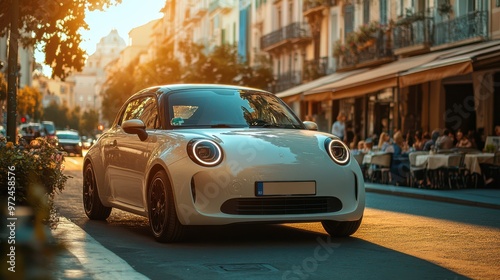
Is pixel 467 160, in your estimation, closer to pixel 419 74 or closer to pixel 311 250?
pixel 419 74

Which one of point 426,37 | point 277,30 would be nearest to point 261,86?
point 277,30

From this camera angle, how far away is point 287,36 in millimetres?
56000

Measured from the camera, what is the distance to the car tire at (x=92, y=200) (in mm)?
11320

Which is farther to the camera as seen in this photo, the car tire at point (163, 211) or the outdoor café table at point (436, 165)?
the outdoor café table at point (436, 165)

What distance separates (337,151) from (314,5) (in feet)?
136

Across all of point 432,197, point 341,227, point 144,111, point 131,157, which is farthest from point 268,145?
point 432,197

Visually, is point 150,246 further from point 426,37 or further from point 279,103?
point 426,37

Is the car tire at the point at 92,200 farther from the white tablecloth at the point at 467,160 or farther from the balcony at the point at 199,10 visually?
the balcony at the point at 199,10

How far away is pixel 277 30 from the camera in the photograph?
5853 centimetres

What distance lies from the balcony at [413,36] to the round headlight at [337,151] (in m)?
25.6

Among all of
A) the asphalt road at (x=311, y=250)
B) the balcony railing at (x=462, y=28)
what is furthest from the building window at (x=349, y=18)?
the asphalt road at (x=311, y=250)

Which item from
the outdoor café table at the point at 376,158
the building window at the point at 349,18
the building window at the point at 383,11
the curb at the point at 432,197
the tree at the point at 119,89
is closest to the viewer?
the curb at the point at 432,197

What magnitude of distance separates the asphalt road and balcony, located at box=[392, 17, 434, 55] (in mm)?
22618

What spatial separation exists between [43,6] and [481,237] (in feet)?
28.9
